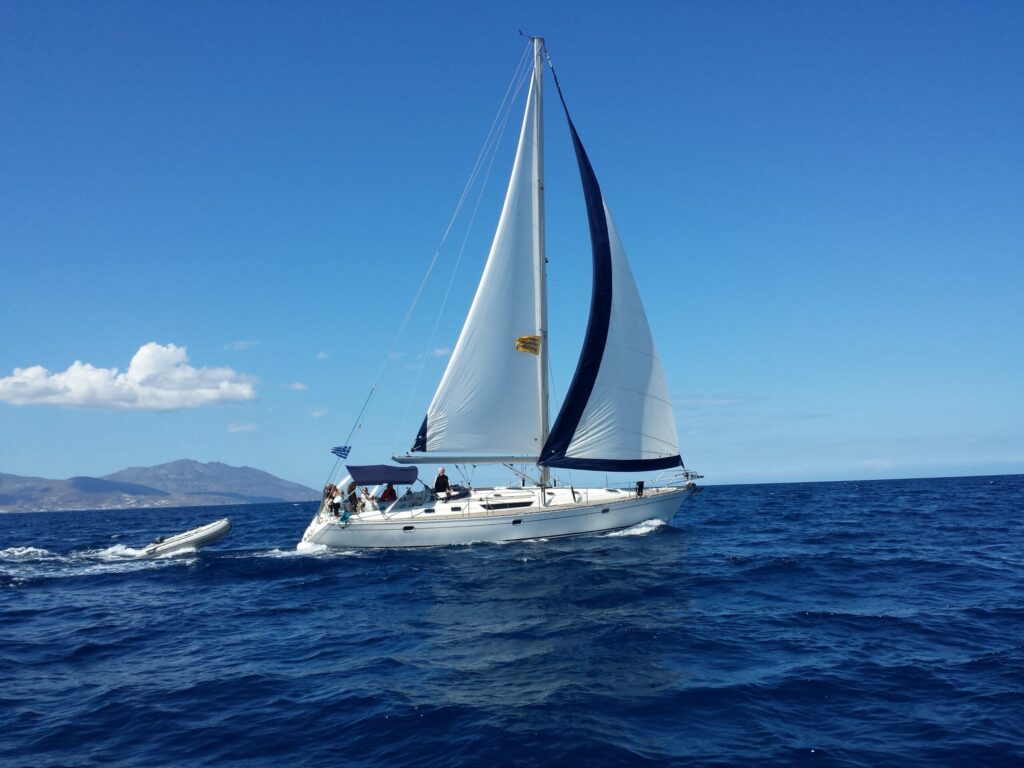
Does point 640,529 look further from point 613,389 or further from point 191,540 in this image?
point 191,540

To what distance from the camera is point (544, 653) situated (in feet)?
33.8

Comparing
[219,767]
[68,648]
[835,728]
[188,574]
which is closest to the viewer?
[219,767]

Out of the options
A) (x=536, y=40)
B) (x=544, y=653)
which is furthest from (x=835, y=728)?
(x=536, y=40)

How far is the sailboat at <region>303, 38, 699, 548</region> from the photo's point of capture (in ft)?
73.3

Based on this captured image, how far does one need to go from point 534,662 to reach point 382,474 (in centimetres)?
1400

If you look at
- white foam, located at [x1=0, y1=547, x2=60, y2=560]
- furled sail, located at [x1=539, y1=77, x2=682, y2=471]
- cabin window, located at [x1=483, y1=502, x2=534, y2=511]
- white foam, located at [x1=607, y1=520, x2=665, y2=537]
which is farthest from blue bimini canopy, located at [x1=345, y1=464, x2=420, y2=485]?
white foam, located at [x1=0, y1=547, x2=60, y2=560]

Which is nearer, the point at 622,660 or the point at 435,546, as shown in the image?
the point at 622,660

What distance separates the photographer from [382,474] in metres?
22.9

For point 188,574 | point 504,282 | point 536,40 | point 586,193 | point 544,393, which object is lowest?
point 188,574

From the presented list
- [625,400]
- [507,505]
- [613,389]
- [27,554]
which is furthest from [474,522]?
[27,554]

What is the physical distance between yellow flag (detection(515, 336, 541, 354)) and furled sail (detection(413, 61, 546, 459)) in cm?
4

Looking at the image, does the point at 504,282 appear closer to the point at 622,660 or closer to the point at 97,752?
the point at 622,660

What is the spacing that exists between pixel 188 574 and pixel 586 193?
19018mm

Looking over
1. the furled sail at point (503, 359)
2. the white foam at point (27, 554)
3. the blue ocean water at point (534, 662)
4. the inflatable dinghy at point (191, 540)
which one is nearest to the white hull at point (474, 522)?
the blue ocean water at point (534, 662)
